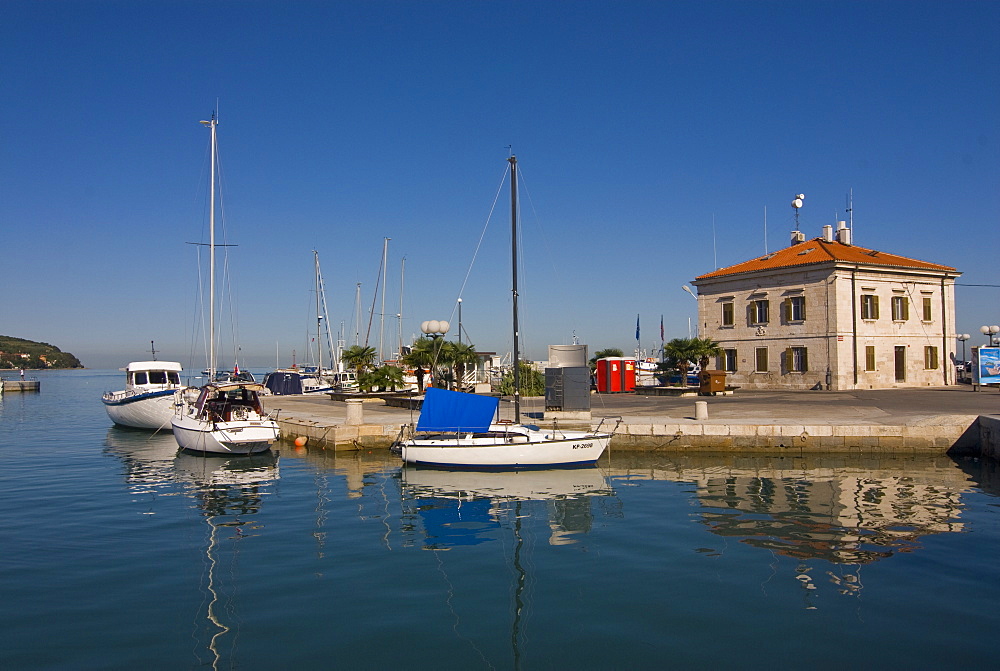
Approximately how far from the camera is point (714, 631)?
9133mm

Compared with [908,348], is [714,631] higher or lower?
lower

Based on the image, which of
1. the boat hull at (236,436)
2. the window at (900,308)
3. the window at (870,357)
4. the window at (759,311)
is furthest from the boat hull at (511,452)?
the window at (900,308)

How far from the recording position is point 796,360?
43.3 metres

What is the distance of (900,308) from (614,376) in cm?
1791

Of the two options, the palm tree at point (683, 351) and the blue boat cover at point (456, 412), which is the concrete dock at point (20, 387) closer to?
the palm tree at point (683, 351)

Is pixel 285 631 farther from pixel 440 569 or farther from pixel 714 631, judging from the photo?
pixel 714 631

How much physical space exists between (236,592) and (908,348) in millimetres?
44146

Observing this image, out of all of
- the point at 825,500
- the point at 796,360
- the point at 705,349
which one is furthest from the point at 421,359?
the point at 825,500

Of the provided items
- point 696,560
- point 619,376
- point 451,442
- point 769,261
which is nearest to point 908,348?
point 769,261

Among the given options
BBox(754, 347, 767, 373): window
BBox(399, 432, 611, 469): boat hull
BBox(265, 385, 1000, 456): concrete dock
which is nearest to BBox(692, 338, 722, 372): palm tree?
BBox(754, 347, 767, 373): window

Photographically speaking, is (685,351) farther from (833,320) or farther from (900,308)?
(900,308)

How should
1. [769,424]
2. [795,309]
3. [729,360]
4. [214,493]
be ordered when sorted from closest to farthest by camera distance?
[214,493]
[769,424]
[795,309]
[729,360]

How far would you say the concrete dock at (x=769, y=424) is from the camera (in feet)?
77.4

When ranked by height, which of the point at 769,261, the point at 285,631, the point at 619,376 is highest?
the point at 769,261
